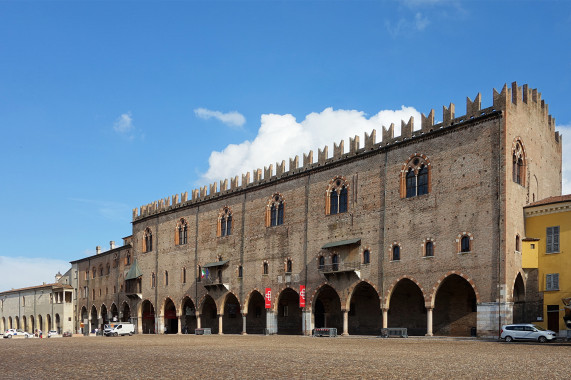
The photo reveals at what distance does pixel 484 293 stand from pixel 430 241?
15.4 feet

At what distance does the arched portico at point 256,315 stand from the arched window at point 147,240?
14.5m

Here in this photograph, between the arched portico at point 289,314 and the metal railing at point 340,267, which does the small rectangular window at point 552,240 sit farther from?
the arched portico at point 289,314

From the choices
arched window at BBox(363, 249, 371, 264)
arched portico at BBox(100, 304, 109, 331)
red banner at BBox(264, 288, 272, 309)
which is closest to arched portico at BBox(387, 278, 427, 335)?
arched window at BBox(363, 249, 371, 264)

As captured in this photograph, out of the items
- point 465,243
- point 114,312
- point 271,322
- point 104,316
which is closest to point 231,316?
point 271,322

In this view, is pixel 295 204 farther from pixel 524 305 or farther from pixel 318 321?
pixel 524 305

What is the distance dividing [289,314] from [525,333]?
75.5 feet

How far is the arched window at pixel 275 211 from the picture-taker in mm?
47938

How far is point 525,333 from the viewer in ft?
100

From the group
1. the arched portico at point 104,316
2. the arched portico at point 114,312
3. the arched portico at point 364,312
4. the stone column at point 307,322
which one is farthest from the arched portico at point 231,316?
the arched portico at point 104,316

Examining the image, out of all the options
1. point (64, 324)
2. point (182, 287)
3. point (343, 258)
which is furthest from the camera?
point (64, 324)

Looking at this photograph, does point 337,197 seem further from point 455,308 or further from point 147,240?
point 147,240

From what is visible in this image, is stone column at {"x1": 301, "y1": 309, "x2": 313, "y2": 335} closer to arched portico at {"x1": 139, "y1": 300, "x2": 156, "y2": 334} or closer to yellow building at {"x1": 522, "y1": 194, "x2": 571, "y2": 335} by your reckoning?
yellow building at {"x1": 522, "y1": 194, "x2": 571, "y2": 335}

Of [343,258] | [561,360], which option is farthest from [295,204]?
[561,360]

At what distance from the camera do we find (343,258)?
4178 cm
